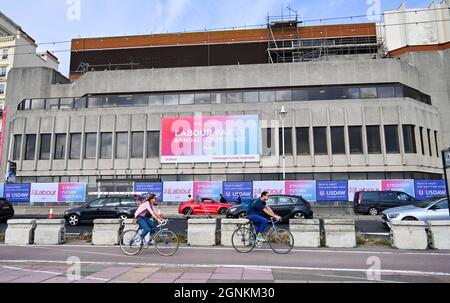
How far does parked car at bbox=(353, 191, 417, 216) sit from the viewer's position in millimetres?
20984

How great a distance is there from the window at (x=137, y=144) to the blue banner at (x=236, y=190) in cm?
1112

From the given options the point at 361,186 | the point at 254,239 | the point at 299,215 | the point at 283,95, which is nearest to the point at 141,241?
the point at 254,239

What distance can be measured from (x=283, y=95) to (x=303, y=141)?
5399 millimetres

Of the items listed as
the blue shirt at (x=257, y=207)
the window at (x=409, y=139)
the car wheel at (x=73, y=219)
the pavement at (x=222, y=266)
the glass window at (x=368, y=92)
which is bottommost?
the pavement at (x=222, y=266)

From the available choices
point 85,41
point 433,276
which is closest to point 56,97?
point 85,41

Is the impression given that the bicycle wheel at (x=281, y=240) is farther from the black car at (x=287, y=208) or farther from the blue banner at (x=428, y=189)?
the blue banner at (x=428, y=189)

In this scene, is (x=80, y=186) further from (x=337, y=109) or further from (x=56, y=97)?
(x=337, y=109)

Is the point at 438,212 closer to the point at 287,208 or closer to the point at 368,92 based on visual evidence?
the point at 287,208

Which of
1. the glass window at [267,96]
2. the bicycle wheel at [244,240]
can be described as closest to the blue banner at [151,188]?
the glass window at [267,96]

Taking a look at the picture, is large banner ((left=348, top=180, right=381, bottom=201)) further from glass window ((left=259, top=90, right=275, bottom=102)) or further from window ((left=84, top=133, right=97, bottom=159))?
window ((left=84, top=133, right=97, bottom=159))

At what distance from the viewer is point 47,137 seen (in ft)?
117

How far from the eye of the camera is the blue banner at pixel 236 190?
88.8ft

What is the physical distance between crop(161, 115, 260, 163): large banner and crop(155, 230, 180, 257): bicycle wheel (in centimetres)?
2351

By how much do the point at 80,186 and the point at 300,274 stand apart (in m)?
26.3
